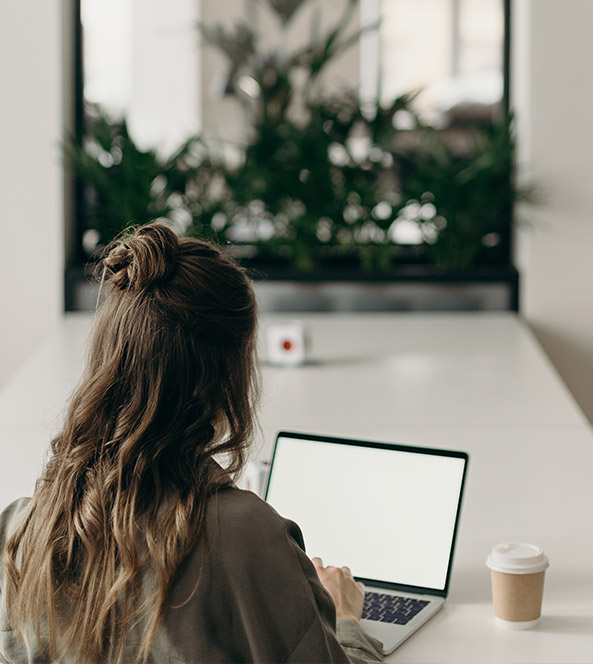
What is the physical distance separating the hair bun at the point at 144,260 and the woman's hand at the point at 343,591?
0.44 meters

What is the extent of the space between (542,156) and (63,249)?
1.73m

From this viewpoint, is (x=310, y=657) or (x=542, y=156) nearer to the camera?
(x=310, y=657)

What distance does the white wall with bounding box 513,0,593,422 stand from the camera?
328cm

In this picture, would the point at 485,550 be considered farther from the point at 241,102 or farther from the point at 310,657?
the point at 241,102

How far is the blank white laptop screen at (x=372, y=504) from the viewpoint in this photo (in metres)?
1.33

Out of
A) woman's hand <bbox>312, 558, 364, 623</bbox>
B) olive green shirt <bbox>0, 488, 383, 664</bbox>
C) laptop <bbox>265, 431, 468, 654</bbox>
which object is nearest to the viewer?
olive green shirt <bbox>0, 488, 383, 664</bbox>

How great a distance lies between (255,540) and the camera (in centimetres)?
93

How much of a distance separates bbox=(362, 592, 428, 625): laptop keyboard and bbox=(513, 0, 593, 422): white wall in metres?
2.26

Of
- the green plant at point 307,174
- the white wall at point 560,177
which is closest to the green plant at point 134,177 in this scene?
the green plant at point 307,174

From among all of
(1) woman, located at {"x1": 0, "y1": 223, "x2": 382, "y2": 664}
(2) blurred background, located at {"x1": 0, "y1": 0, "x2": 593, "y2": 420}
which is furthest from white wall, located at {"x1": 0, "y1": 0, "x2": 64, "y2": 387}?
(1) woman, located at {"x1": 0, "y1": 223, "x2": 382, "y2": 664}

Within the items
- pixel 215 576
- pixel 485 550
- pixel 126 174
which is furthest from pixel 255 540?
pixel 126 174

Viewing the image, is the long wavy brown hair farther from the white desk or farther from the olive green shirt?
the white desk

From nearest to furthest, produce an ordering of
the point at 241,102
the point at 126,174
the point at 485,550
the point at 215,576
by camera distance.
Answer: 1. the point at 215,576
2. the point at 485,550
3. the point at 126,174
4. the point at 241,102

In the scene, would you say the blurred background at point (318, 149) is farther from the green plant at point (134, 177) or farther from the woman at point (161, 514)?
the woman at point (161, 514)
